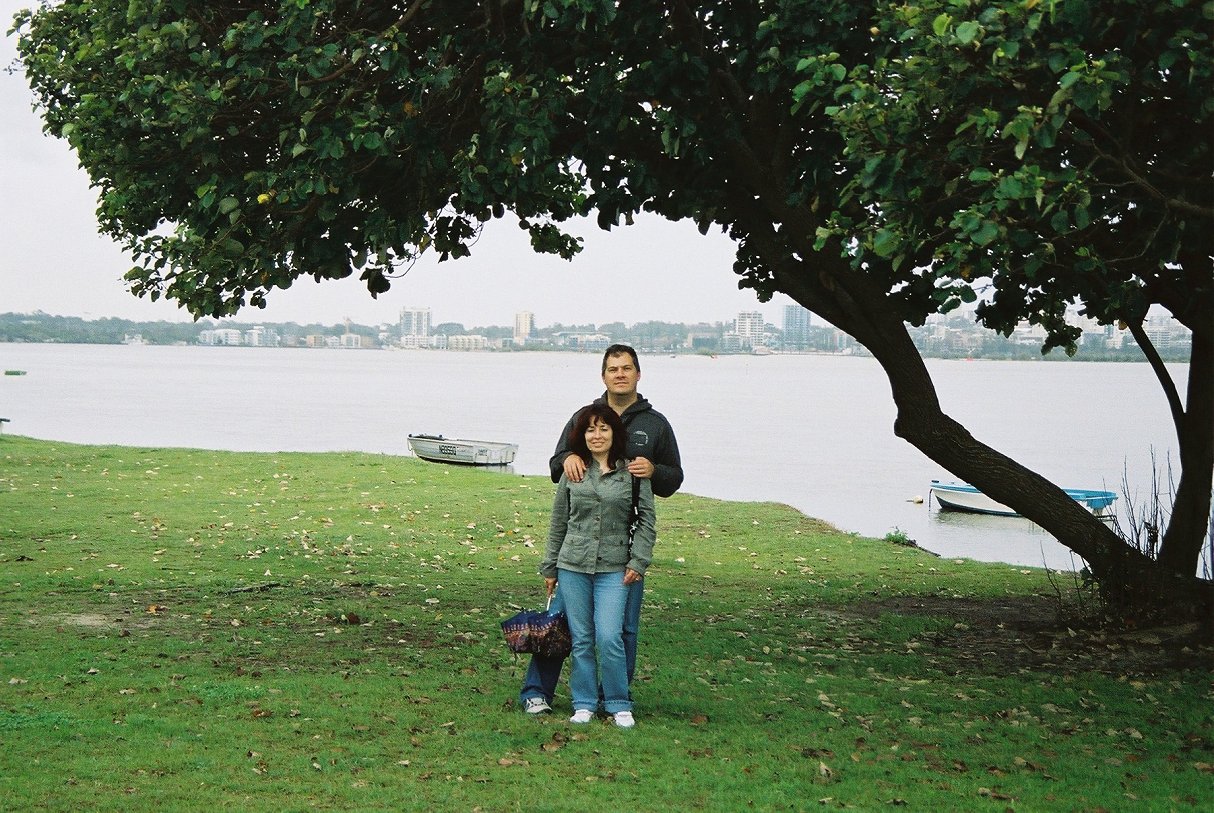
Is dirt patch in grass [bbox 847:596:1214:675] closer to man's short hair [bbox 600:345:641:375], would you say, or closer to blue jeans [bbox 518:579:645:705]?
blue jeans [bbox 518:579:645:705]

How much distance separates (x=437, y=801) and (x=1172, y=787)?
12.7 ft

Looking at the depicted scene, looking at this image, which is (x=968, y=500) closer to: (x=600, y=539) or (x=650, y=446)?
(x=650, y=446)

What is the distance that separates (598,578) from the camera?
734 centimetres

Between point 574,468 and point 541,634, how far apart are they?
3.36 feet

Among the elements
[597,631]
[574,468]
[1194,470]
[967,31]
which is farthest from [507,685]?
[1194,470]

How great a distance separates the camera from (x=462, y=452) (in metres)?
37.8

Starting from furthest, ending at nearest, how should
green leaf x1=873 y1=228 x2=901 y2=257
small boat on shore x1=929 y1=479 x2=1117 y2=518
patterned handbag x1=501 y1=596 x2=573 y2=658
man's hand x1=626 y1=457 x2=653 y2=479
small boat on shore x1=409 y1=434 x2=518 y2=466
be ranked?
small boat on shore x1=409 y1=434 x2=518 y2=466
small boat on shore x1=929 y1=479 x2=1117 y2=518
green leaf x1=873 y1=228 x2=901 y2=257
patterned handbag x1=501 y1=596 x2=573 y2=658
man's hand x1=626 y1=457 x2=653 y2=479

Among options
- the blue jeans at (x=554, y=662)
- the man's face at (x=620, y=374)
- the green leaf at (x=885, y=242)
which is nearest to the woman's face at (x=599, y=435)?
the man's face at (x=620, y=374)

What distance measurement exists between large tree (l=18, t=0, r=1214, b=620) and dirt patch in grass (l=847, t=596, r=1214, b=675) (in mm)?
418

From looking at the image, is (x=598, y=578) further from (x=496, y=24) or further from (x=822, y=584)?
(x=822, y=584)

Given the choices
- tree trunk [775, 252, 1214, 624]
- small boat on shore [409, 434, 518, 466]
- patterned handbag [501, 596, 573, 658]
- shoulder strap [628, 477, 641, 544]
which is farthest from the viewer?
small boat on shore [409, 434, 518, 466]

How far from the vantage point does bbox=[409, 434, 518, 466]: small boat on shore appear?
3788cm

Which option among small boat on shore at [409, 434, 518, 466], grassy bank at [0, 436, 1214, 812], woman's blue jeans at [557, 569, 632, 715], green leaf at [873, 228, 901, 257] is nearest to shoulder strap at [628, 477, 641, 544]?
woman's blue jeans at [557, 569, 632, 715]

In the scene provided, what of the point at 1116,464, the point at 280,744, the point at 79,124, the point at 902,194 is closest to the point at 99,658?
the point at 280,744
